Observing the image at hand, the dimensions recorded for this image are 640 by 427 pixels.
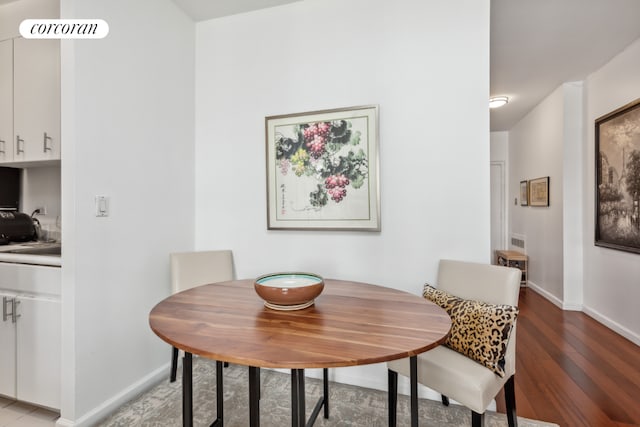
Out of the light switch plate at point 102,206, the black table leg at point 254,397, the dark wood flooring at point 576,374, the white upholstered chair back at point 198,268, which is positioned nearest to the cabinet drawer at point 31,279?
the light switch plate at point 102,206

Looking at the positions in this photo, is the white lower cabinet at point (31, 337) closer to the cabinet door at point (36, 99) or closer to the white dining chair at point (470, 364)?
the cabinet door at point (36, 99)

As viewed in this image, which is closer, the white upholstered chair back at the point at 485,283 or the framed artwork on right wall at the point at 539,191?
the white upholstered chair back at the point at 485,283

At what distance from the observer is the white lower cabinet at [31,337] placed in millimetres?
1710

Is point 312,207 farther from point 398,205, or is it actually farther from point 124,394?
point 124,394

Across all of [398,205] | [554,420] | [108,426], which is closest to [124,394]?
[108,426]

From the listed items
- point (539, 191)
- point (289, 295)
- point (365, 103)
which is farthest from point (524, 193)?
point (289, 295)

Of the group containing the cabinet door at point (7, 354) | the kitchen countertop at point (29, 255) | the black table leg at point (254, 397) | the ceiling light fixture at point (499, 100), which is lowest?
the cabinet door at point (7, 354)

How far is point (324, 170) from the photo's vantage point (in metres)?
2.19

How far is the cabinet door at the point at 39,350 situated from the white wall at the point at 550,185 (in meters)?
4.76

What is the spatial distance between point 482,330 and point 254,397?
985 mm

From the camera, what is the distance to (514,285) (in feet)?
5.02

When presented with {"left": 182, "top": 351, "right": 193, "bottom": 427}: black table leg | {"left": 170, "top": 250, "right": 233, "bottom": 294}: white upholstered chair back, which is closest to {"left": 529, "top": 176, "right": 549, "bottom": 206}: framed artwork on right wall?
{"left": 170, "top": 250, "right": 233, "bottom": 294}: white upholstered chair back

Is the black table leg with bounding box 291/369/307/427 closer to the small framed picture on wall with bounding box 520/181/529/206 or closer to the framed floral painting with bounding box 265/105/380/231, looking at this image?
the framed floral painting with bounding box 265/105/380/231

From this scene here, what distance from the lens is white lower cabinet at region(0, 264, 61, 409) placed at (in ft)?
5.61
